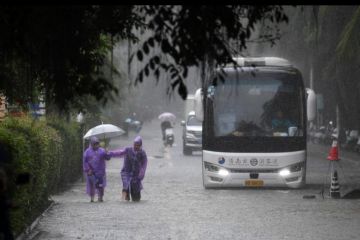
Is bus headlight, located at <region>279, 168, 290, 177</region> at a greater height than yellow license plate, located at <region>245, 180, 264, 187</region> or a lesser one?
greater

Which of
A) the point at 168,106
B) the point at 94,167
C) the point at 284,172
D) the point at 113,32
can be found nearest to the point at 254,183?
the point at 284,172

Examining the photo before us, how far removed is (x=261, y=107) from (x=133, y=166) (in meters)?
4.14

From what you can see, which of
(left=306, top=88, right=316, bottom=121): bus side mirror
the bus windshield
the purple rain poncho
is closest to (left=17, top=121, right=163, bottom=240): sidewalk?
the purple rain poncho

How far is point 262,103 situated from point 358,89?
12.2m

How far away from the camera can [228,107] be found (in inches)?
1009

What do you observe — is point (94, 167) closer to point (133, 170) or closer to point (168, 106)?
point (133, 170)

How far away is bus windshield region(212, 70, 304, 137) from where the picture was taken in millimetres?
25438

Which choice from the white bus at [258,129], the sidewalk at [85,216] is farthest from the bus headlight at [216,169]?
the sidewalk at [85,216]

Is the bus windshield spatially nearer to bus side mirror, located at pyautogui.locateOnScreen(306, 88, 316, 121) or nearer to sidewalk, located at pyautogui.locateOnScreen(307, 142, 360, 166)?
bus side mirror, located at pyautogui.locateOnScreen(306, 88, 316, 121)

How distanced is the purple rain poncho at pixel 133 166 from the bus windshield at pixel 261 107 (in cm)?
284

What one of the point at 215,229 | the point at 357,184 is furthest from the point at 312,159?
the point at 215,229

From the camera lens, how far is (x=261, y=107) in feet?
84.3

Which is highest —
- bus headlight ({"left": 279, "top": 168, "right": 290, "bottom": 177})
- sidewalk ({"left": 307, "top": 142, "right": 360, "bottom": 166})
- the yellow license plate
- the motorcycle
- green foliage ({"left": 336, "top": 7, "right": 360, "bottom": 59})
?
green foliage ({"left": 336, "top": 7, "right": 360, "bottom": 59})

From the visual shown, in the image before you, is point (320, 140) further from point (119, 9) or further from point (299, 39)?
point (119, 9)
